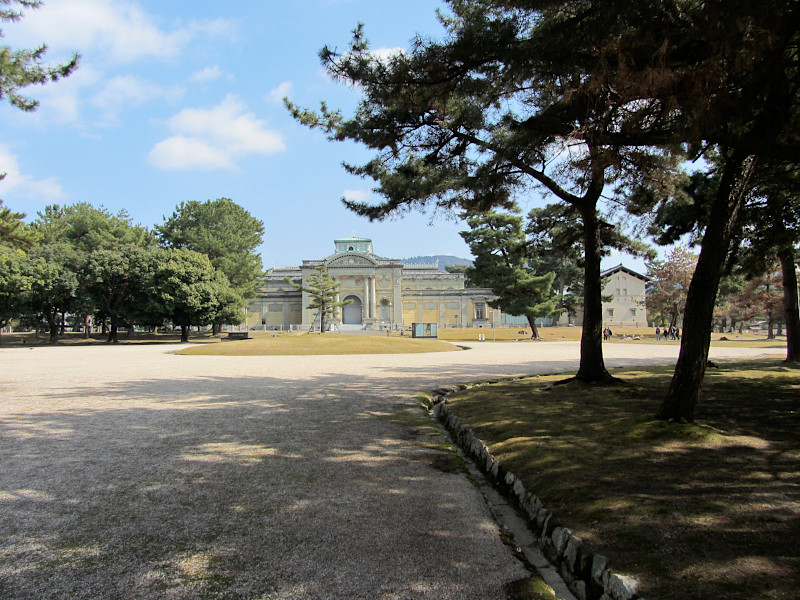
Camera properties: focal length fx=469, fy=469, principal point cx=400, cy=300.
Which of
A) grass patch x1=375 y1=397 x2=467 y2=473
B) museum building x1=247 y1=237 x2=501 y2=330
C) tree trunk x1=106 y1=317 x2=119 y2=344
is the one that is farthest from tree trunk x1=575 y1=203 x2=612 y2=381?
museum building x1=247 y1=237 x2=501 y2=330

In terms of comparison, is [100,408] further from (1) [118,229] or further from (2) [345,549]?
(1) [118,229]

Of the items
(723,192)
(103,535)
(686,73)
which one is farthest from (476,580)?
(723,192)

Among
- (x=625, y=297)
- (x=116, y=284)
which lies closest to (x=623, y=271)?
(x=625, y=297)

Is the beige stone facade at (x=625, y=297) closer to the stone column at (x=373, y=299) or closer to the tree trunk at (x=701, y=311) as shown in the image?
the stone column at (x=373, y=299)

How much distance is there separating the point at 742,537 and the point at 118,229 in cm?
5072

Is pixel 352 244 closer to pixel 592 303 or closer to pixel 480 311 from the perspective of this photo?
pixel 480 311

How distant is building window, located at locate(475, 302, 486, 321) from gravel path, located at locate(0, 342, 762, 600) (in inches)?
2337

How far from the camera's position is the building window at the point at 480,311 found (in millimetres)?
65562

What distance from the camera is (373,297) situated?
62750 mm

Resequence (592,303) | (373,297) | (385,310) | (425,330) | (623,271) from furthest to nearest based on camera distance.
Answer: (385,310) < (373,297) < (623,271) < (425,330) < (592,303)

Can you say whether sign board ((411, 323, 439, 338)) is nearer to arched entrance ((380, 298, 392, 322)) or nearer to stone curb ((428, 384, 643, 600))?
arched entrance ((380, 298, 392, 322))

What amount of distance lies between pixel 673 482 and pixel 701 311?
2329 millimetres

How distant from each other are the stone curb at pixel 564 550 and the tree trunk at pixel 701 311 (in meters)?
2.10

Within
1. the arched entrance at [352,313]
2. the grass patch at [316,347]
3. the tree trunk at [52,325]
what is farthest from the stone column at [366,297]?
the grass patch at [316,347]
